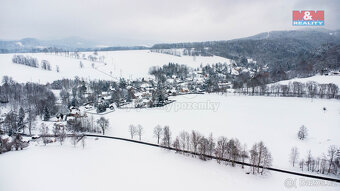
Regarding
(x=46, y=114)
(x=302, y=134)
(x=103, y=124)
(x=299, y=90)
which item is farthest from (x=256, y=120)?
(x=46, y=114)

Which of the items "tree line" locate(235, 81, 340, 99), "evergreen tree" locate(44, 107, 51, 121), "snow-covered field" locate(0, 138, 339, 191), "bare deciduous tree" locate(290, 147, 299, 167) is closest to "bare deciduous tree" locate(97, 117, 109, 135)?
"snow-covered field" locate(0, 138, 339, 191)

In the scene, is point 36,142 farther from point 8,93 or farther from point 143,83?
point 143,83

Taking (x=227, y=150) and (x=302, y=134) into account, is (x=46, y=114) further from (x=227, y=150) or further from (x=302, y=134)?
(x=302, y=134)

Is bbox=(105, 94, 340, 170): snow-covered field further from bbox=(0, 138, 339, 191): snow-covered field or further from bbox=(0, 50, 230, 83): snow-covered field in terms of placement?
bbox=(0, 50, 230, 83): snow-covered field

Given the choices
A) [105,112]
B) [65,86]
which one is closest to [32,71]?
[65,86]

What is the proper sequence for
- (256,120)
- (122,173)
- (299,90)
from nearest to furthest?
(122,173) < (256,120) < (299,90)
